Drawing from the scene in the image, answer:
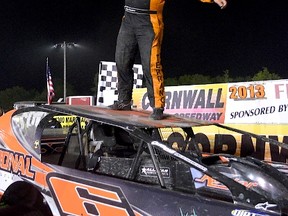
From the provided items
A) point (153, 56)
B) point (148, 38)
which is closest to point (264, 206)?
point (153, 56)

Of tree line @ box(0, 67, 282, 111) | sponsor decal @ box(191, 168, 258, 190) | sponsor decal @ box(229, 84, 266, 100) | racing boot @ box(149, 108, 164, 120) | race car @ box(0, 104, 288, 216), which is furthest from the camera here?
tree line @ box(0, 67, 282, 111)

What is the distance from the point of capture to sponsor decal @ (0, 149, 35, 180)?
3.29m

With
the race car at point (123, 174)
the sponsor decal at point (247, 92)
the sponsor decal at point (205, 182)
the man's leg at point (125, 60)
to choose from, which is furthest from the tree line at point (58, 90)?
the sponsor decal at point (205, 182)

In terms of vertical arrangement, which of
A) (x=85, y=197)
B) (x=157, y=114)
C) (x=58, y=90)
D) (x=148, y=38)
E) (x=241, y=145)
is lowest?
(x=58, y=90)

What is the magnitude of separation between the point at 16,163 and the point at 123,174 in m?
0.87

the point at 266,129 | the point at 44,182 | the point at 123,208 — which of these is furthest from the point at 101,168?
the point at 266,129

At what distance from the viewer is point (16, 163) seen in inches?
134

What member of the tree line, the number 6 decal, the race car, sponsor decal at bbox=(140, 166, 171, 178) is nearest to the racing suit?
the race car

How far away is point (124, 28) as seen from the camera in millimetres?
4090

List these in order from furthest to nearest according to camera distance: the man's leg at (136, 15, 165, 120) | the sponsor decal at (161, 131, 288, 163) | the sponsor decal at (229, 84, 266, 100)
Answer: the sponsor decal at (229, 84, 266, 100) → the sponsor decal at (161, 131, 288, 163) → the man's leg at (136, 15, 165, 120)

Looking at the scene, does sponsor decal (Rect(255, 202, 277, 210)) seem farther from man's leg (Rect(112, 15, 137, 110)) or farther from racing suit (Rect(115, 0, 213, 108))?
man's leg (Rect(112, 15, 137, 110))

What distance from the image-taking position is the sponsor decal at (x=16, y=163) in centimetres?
329

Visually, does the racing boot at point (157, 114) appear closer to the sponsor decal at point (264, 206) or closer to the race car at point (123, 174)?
the race car at point (123, 174)

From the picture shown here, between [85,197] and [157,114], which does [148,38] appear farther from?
[85,197]
